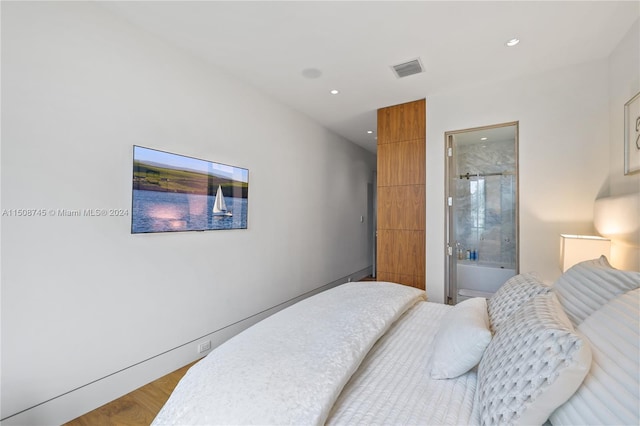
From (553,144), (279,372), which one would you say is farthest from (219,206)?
(553,144)

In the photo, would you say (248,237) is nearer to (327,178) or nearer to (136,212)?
(136,212)

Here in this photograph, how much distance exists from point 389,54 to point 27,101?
260 centimetres

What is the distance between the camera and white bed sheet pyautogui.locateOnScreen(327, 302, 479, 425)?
905mm

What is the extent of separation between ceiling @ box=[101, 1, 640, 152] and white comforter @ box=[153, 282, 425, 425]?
81.5 inches

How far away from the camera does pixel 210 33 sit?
2166mm

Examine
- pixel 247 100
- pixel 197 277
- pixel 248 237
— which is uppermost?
pixel 247 100

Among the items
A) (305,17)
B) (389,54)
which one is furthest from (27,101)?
(389,54)

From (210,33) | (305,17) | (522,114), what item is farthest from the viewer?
(522,114)

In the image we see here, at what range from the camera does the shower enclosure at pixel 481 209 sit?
3117mm

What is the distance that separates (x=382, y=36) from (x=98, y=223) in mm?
2549

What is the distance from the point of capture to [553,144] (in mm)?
2607

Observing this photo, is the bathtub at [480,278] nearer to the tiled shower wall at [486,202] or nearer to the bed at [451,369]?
the tiled shower wall at [486,202]

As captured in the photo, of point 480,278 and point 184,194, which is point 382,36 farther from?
point 480,278

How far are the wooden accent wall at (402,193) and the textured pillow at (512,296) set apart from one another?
1.69m
